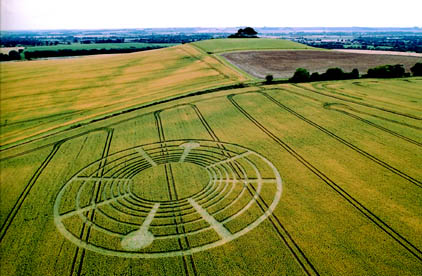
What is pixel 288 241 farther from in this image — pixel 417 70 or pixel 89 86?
pixel 417 70

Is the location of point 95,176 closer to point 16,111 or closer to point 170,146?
point 170,146

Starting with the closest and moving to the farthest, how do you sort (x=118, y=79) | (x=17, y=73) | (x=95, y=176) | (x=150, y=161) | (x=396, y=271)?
1. (x=396, y=271)
2. (x=95, y=176)
3. (x=150, y=161)
4. (x=118, y=79)
5. (x=17, y=73)

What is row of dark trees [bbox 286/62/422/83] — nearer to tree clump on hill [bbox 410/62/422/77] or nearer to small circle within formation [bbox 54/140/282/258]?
tree clump on hill [bbox 410/62/422/77]

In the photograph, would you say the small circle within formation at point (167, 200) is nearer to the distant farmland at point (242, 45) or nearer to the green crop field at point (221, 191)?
the green crop field at point (221, 191)

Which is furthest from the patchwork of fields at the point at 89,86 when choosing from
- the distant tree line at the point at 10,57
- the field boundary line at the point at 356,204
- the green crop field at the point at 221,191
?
the distant tree line at the point at 10,57

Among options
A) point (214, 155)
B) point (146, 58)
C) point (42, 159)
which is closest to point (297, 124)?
point (214, 155)

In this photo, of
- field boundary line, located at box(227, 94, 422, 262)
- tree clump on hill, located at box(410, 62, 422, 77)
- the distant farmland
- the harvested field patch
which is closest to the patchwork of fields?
the harvested field patch
